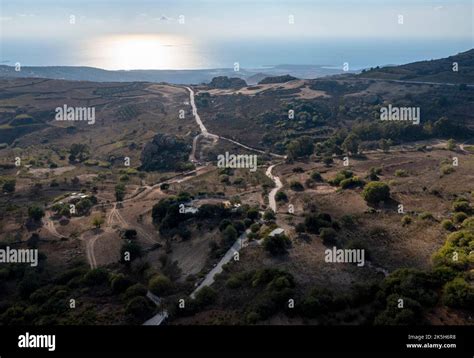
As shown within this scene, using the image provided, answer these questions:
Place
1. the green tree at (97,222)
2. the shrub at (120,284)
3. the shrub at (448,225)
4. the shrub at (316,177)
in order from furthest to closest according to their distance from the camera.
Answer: the shrub at (316,177), the green tree at (97,222), the shrub at (448,225), the shrub at (120,284)

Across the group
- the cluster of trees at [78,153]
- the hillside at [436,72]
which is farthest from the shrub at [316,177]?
the hillside at [436,72]

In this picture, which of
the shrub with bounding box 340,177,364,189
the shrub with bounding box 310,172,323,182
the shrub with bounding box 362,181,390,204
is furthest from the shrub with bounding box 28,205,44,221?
the shrub with bounding box 362,181,390,204

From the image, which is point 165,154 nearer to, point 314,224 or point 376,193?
point 376,193

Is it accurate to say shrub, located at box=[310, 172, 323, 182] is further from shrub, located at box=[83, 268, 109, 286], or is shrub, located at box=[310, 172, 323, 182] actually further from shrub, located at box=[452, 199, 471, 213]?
shrub, located at box=[83, 268, 109, 286]

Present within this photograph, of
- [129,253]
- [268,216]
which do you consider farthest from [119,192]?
[268,216]

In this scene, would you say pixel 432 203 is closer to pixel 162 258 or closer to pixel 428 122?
pixel 162 258

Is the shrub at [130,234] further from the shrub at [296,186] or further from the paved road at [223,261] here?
the shrub at [296,186]

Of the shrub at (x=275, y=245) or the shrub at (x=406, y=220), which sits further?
the shrub at (x=406, y=220)
